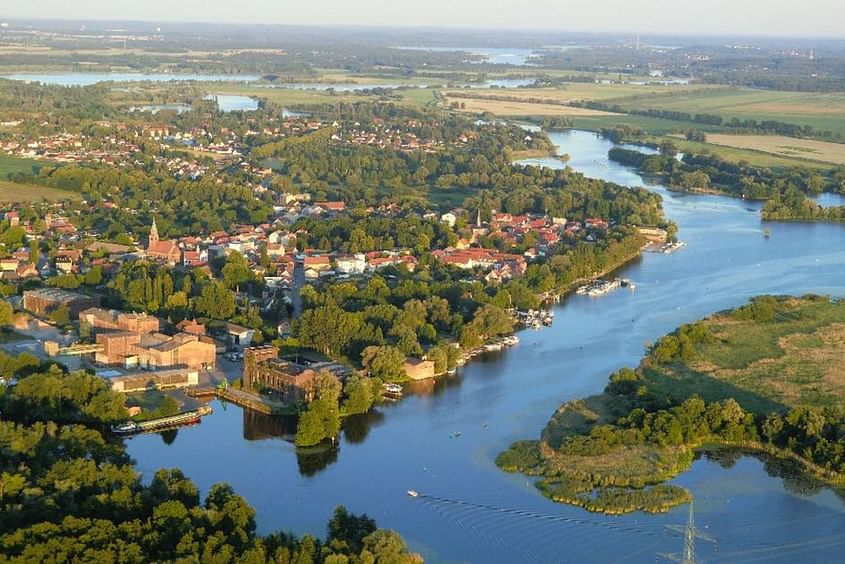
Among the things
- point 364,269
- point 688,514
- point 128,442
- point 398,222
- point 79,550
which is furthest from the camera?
point 398,222

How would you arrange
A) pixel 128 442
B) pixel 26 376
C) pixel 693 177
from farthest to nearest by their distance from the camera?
pixel 693 177 < pixel 26 376 < pixel 128 442

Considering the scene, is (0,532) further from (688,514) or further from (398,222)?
(398,222)

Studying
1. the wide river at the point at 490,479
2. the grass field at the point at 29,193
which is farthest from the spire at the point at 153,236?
the wide river at the point at 490,479

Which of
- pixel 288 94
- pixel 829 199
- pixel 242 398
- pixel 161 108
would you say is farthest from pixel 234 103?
pixel 242 398

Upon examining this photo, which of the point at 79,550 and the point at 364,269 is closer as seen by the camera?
the point at 79,550

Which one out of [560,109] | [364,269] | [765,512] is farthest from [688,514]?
[560,109]

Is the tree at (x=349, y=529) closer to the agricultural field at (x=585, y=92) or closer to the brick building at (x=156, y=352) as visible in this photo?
the brick building at (x=156, y=352)
